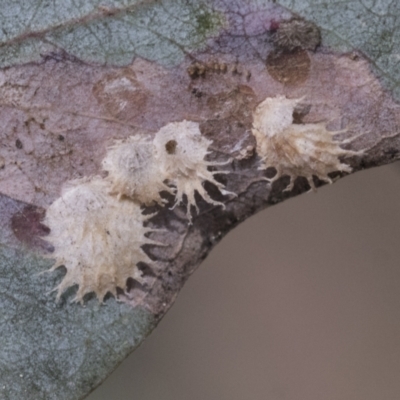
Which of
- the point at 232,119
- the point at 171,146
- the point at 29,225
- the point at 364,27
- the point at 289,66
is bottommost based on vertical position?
the point at 29,225

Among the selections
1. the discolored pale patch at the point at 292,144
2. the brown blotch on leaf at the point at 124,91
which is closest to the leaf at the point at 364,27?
the discolored pale patch at the point at 292,144

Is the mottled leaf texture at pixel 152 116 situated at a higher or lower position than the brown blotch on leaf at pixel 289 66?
lower

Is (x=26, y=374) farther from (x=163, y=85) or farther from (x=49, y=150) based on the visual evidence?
(x=163, y=85)

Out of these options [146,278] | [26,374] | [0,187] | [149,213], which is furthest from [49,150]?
[26,374]

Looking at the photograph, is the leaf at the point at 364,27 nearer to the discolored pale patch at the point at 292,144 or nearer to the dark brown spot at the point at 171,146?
the discolored pale patch at the point at 292,144

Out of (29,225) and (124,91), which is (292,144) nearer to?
(124,91)

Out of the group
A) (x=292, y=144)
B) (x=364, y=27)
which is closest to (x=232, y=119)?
(x=292, y=144)

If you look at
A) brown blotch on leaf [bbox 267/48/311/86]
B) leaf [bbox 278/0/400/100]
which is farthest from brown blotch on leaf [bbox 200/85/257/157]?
leaf [bbox 278/0/400/100]
